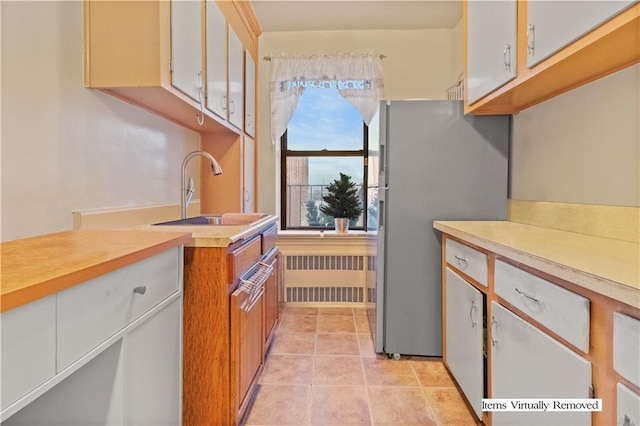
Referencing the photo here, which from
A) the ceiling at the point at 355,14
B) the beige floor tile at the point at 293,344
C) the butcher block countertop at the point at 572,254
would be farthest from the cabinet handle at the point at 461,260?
the ceiling at the point at 355,14

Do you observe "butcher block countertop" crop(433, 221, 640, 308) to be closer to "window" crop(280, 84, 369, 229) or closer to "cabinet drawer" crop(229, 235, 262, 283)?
"cabinet drawer" crop(229, 235, 262, 283)

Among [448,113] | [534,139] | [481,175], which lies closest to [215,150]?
[448,113]

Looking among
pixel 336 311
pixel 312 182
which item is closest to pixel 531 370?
pixel 336 311

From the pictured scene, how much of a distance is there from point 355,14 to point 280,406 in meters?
2.87

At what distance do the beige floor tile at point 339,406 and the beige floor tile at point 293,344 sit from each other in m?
0.46

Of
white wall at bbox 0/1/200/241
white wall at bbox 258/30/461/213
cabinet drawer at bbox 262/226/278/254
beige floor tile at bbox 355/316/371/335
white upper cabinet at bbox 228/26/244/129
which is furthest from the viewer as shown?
white wall at bbox 258/30/461/213

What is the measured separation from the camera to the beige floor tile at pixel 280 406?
5.31 feet

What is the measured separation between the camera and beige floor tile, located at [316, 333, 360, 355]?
231 centimetres

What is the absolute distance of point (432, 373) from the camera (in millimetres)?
2033

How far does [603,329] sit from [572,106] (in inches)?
46.4

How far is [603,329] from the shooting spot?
83 centimetres

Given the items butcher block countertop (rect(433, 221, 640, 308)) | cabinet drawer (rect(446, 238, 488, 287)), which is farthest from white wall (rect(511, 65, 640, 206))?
cabinet drawer (rect(446, 238, 488, 287))

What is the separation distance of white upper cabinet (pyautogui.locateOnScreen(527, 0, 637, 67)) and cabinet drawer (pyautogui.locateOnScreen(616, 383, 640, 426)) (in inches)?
38.2

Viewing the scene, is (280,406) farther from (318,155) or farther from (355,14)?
(355,14)
